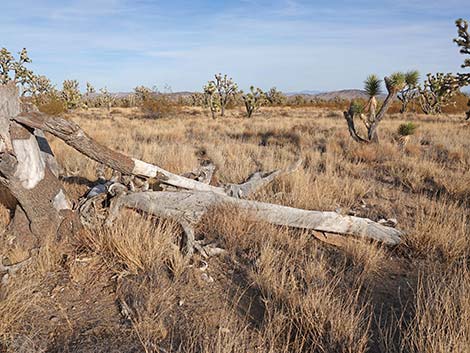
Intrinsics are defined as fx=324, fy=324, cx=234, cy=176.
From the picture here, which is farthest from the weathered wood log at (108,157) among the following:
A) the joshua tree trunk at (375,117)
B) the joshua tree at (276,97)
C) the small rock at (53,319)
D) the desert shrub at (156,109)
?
the joshua tree at (276,97)

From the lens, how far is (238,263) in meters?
3.58

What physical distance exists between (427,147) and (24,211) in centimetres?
1227

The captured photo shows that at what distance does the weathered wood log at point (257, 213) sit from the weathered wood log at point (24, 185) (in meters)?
0.72

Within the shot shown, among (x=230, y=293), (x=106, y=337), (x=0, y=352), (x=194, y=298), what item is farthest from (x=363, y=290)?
(x=0, y=352)

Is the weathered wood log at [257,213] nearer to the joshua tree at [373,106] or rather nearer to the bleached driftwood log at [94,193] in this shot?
the bleached driftwood log at [94,193]

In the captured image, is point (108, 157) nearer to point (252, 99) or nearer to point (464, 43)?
point (464, 43)

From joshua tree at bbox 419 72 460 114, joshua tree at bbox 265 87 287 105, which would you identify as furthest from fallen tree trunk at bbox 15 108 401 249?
joshua tree at bbox 265 87 287 105

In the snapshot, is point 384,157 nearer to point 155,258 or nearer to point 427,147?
point 427,147

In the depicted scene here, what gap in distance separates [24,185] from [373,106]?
12105 mm

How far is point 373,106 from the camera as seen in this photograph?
12.5 metres

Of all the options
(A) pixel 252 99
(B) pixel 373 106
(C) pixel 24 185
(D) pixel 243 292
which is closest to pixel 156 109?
(A) pixel 252 99

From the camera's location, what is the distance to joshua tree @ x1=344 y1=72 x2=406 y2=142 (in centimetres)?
1148

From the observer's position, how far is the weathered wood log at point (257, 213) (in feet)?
13.5

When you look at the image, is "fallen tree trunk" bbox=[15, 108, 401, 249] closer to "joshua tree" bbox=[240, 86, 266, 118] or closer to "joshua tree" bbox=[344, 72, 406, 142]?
"joshua tree" bbox=[344, 72, 406, 142]
